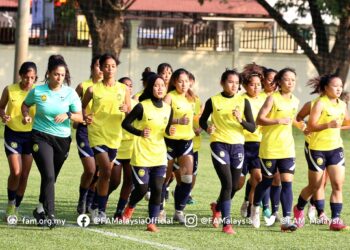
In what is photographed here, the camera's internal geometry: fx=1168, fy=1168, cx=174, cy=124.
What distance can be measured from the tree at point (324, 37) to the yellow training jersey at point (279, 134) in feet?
→ 57.2

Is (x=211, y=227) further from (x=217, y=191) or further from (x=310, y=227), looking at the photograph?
(x=217, y=191)

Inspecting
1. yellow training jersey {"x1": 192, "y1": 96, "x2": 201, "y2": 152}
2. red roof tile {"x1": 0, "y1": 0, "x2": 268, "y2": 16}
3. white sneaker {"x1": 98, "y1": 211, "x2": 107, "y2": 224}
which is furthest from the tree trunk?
white sneaker {"x1": 98, "y1": 211, "x2": 107, "y2": 224}

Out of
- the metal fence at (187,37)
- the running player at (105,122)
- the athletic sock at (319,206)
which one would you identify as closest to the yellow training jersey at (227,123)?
the running player at (105,122)

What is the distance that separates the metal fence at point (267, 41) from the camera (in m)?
34.7

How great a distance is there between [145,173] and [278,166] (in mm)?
1573

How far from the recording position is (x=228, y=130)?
1249 cm

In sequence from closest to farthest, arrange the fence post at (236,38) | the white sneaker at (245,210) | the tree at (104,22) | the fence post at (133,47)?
1. the white sneaker at (245,210)
2. the tree at (104,22)
3. the fence post at (133,47)
4. the fence post at (236,38)

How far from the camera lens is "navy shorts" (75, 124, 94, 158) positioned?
1326cm

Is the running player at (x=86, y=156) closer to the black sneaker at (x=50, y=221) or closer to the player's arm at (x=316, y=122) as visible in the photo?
the black sneaker at (x=50, y=221)

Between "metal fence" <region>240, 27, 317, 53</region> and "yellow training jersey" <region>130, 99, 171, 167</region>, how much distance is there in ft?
73.5

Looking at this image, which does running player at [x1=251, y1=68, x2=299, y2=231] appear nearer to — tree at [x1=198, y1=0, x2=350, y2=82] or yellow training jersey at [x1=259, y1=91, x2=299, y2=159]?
yellow training jersey at [x1=259, y1=91, x2=299, y2=159]

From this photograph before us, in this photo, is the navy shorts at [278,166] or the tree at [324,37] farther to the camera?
the tree at [324,37]

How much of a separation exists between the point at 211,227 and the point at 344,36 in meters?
19.9

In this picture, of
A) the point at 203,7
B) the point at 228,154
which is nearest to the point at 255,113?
the point at 228,154
